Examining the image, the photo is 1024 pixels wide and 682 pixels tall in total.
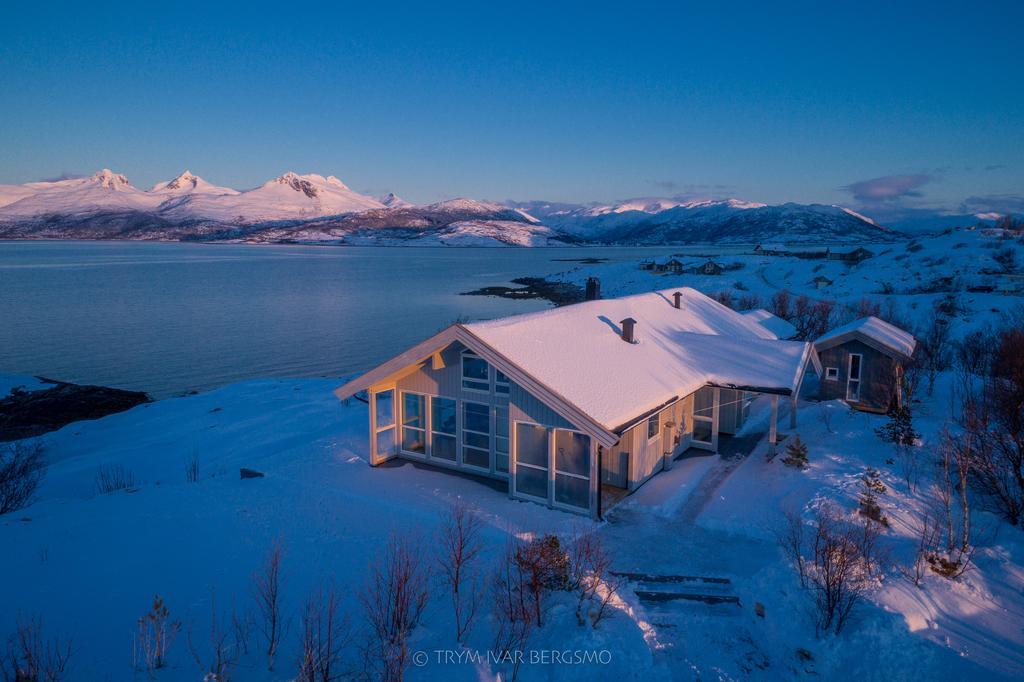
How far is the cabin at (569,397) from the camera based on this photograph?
13.0 meters

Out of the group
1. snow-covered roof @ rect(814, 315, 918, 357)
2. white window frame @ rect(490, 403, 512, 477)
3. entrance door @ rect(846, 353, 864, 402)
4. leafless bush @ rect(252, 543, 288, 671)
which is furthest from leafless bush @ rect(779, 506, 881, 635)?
entrance door @ rect(846, 353, 864, 402)

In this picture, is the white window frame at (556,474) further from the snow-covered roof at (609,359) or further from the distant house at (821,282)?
the distant house at (821,282)

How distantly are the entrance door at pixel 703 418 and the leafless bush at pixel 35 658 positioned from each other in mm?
15065

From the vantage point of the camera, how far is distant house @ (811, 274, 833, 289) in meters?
63.1

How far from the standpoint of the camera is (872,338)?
69.2ft

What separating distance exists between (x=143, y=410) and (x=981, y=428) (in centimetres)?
3134

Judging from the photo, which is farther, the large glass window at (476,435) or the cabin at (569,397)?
the large glass window at (476,435)

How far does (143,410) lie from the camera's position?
27750 millimetres

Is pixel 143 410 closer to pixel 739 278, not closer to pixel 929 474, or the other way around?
pixel 929 474

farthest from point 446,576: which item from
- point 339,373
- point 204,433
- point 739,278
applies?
point 739,278

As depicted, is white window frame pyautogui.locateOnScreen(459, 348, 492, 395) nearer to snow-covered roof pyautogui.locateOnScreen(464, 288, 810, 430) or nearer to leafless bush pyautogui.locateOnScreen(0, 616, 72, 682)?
snow-covered roof pyautogui.locateOnScreen(464, 288, 810, 430)

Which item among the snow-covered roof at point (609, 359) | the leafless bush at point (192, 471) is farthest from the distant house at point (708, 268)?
the leafless bush at point (192, 471)

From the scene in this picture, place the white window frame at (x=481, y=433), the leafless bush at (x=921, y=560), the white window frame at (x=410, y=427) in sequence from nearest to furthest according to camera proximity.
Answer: the leafless bush at (x=921, y=560) → the white window frame at (x=481, y=433) → the white window frame at (x=410, y=427)

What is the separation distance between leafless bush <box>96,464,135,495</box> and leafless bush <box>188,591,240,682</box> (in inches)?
450
